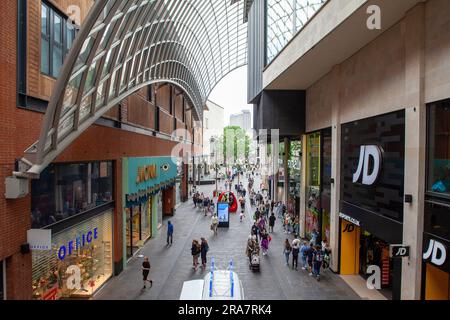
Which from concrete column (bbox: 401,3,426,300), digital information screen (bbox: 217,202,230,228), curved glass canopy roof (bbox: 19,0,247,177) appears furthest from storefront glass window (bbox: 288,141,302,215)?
concrete column (bbox: 401,3,426,300)

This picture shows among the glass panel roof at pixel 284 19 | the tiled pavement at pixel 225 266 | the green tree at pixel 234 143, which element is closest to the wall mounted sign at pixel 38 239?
the tiled pavement at pixel 225 266

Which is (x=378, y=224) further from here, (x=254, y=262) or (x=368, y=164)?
(x=254, y=262)

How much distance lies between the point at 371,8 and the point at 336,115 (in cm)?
684

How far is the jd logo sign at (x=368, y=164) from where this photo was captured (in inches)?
472

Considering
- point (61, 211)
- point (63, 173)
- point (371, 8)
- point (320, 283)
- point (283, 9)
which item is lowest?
point (320, 283)

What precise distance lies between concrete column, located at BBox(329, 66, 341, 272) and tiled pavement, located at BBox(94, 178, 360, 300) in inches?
44.1

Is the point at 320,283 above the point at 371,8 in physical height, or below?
below

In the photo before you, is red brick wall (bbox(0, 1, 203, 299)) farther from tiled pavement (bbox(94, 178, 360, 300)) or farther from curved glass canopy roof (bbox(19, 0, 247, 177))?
tiled pavement (bbox(94, 178, 360, 300))

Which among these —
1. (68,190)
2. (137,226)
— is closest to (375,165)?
(68,190)

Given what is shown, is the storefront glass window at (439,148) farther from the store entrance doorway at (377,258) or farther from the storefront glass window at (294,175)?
the storefront glass window at (294,175)

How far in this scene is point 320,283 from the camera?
14.1 meters

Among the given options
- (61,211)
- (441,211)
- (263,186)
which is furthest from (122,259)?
(263,186)

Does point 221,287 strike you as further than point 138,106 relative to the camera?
No

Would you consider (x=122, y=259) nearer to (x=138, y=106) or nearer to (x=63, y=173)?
(x=63, y=173)
